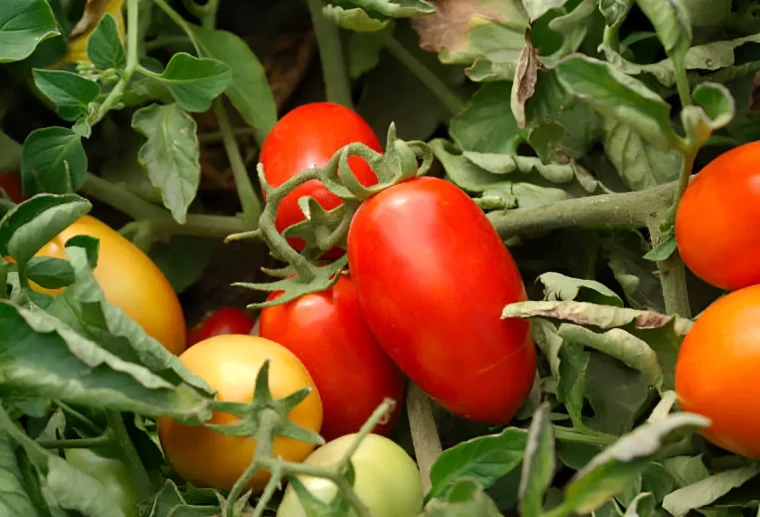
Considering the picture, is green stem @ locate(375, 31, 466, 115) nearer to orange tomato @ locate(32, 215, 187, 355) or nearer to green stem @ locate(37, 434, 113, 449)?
orange tomato @ locate(32, 215, 187, 355)

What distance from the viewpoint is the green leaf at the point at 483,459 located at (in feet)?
1.48

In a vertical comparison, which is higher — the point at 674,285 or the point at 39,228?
the point at 39,228

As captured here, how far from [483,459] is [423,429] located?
6.0 inches

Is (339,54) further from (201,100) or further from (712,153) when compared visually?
(712,153)

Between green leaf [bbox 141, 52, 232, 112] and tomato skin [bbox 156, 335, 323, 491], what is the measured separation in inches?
7.7

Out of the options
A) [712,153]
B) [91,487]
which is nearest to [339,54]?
[712,153]

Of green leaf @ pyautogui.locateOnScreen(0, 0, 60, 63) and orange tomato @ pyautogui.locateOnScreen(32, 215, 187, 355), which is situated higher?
green leaf @ pyautogui.locateOnScreen(0, 0, 60, 63)

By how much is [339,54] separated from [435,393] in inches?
14.6

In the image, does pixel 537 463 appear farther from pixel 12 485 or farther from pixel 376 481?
pixel 12 485

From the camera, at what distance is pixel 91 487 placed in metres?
0.44

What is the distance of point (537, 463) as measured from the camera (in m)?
0.35

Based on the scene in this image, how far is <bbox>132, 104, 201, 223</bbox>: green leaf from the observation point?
637mm

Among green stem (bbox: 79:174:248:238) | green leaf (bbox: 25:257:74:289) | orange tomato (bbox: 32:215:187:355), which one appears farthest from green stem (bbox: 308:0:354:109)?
green leaf (bbox: 25:257:74:289)

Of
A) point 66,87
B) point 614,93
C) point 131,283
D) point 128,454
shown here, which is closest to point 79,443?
point 128,454
